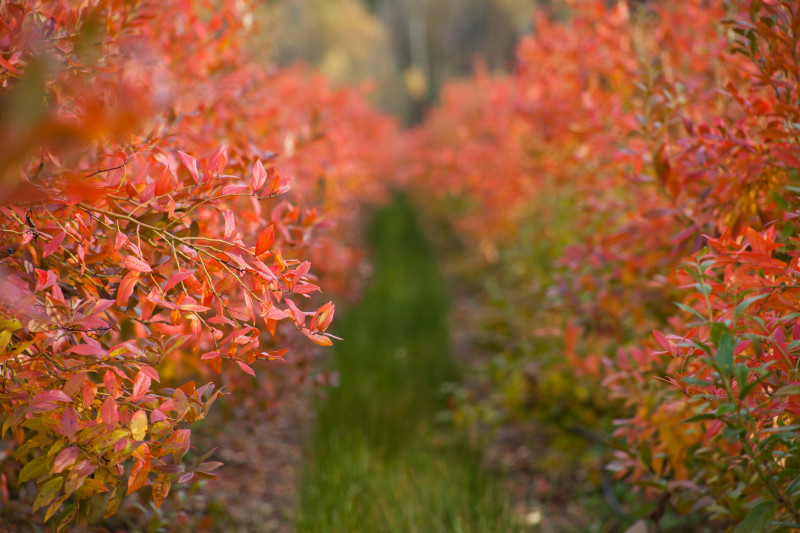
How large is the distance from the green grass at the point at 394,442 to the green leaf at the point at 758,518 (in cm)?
121

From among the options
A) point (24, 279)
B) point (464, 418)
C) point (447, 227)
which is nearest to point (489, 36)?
point (447, 227)

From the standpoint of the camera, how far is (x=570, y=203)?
438cm

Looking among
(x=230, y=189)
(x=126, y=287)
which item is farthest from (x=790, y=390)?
(x=126, y=287)

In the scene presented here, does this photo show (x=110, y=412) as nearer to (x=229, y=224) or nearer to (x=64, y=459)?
(x=64, y=459)

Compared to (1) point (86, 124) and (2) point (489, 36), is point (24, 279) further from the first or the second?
(2) point (489, 36)

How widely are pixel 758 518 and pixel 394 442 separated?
2.18 meters

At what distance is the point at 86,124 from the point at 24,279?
0.83 meters

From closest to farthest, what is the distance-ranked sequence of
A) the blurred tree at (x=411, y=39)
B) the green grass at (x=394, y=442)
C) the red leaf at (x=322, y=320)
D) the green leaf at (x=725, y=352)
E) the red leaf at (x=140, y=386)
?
the green leaf at (x=725, y=352)
the red leaf at (x=140, y=386)
the red leaf at (x=322, y=320)
the green grass at (x=394, y=442)
the blurred tree at (x=411, y=39)


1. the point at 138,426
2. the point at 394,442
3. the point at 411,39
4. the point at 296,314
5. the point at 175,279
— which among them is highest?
the point at 175,279

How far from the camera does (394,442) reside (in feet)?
10.2

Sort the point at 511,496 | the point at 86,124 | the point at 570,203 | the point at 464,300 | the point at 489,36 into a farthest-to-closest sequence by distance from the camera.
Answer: the point at 489,36 < the point at 464,300 < the point at 570,203 < the point at 511,496 < the point at 86,124

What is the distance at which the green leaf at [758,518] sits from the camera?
110cm

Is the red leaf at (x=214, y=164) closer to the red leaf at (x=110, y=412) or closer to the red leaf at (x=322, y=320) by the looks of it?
the red leaf at (x=322, y=320)

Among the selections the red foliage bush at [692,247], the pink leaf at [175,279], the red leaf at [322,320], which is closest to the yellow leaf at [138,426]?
the pink leaf at [175,279]
